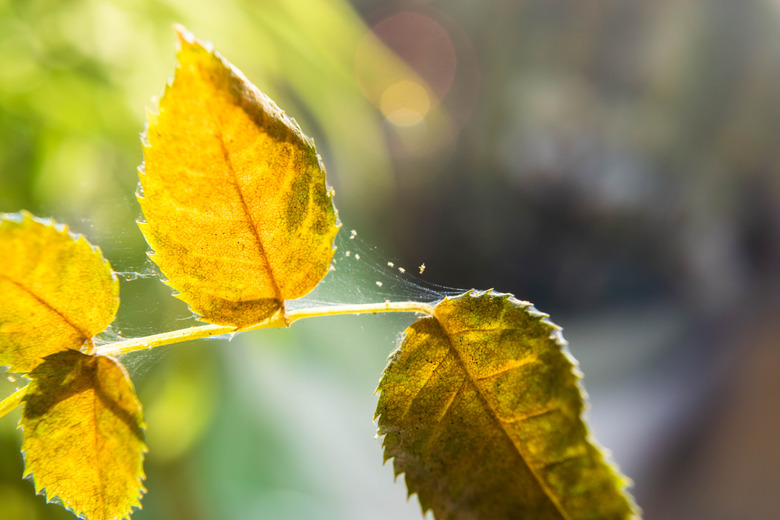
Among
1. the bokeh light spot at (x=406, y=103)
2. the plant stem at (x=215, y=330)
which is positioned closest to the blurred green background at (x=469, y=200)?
the bokeh light spot at (x=406, y=103)

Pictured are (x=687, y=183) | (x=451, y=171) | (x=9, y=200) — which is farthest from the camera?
(x=451, y=171)

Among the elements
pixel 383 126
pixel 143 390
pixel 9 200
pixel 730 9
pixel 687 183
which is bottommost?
pixel 143 390

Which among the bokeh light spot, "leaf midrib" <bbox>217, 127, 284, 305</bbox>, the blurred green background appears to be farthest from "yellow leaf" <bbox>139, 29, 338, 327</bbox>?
the bokeh light spot

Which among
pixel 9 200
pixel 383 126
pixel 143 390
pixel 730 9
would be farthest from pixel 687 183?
pixel 9 200

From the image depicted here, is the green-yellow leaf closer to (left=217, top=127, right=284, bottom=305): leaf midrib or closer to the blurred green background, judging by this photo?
(left=217, top=127, right=284, bottom=305): leaf midrib

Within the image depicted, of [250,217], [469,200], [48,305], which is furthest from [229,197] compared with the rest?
[469,200]

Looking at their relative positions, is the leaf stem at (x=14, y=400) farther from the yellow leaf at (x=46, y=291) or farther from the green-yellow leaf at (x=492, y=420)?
the green-yellow leaf at (x=492, y=420)

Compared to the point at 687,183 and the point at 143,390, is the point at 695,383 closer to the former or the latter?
the point at 687,183
